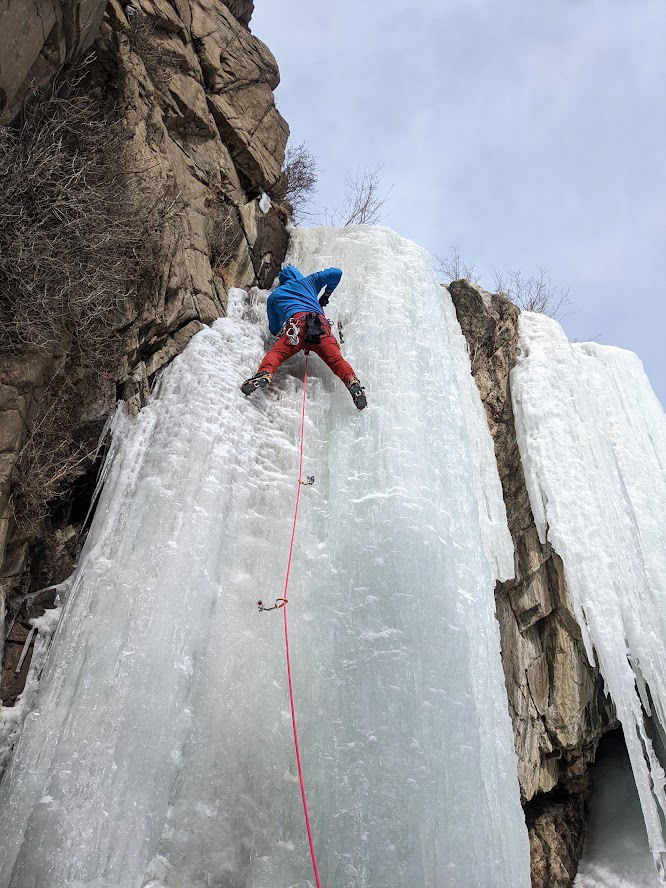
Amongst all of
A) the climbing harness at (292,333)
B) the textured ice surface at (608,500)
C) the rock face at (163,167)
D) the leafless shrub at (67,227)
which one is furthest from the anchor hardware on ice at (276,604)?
the textured ice surface at (608,500)

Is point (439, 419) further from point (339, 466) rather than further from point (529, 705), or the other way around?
point (529, 705)

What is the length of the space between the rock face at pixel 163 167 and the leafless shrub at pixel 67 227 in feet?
0.42

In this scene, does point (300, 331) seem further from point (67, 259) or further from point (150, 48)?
point (150, 48)

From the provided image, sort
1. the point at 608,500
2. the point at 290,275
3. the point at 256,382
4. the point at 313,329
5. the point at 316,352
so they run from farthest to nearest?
the point at 608,500
the point at 290,275
the point at 316,352
the point at 313,329
the point at 256,382

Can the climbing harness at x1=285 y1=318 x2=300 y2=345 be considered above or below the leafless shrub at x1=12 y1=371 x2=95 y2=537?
above

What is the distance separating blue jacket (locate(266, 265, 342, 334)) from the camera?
502 centimetres

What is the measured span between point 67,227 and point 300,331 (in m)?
1.71

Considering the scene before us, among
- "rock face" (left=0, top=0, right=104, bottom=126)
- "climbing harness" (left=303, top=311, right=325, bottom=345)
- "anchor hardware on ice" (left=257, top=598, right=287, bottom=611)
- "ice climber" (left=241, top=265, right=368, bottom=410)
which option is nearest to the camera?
"rock face" (left=0, top=0, right=104, bottom=126)

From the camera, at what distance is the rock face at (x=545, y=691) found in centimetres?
530

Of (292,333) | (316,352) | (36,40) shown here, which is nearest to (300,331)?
(292,333)

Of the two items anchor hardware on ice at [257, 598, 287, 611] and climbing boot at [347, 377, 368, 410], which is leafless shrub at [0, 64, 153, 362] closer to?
climbing boot at [347, 377, 368, 410]

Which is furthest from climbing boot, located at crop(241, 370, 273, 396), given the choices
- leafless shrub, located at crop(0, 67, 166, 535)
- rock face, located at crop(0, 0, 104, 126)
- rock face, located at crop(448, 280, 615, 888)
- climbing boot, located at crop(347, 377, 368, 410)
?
rock face, located at crop(448, 280, 615, 888)

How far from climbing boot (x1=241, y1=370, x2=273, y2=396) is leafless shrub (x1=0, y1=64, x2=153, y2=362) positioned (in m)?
0.87

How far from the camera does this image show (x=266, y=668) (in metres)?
3.46
